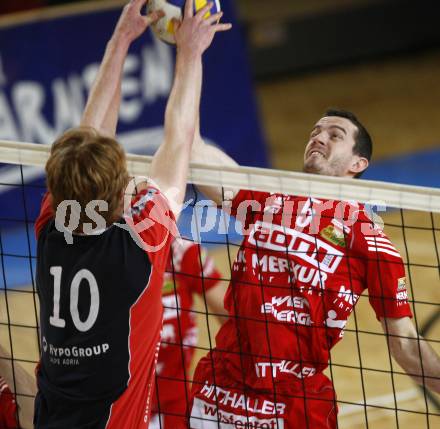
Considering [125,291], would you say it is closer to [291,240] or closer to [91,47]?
[291,240]

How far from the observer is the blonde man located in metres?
3.51

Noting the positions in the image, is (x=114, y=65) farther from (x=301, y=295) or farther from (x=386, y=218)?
(x=386, y=218)

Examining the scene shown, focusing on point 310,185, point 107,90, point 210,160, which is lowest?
point 310,185

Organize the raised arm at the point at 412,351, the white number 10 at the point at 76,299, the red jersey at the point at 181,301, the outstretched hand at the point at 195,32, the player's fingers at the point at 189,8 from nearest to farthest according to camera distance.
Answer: the white number 10 at the point at 76,299 < the outstretched hand at the point at 195,32 < the player's fingers at the point at 189,8 < the raised arm at the point at 412,351 < the red jersey at the point at 181,301

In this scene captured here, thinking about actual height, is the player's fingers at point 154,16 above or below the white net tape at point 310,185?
above

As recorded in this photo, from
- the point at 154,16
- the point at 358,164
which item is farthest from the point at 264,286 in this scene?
the point at 154,16

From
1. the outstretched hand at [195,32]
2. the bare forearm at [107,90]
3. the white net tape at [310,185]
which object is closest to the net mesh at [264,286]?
the white net tape at [310,185]

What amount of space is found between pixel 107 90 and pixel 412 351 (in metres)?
1.65

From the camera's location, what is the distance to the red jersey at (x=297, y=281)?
4.33m

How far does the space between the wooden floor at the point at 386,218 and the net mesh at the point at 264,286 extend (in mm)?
11

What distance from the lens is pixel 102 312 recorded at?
366cm

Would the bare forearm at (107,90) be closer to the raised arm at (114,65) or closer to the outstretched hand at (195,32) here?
the raised arm at (114,65)

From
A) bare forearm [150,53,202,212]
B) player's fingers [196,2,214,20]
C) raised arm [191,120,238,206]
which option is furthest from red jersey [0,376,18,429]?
player's fingers [196,2,214,20]

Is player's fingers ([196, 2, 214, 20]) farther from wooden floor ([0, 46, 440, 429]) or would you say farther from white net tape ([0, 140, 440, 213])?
wooden floor ([0, 46, 440, 429])
